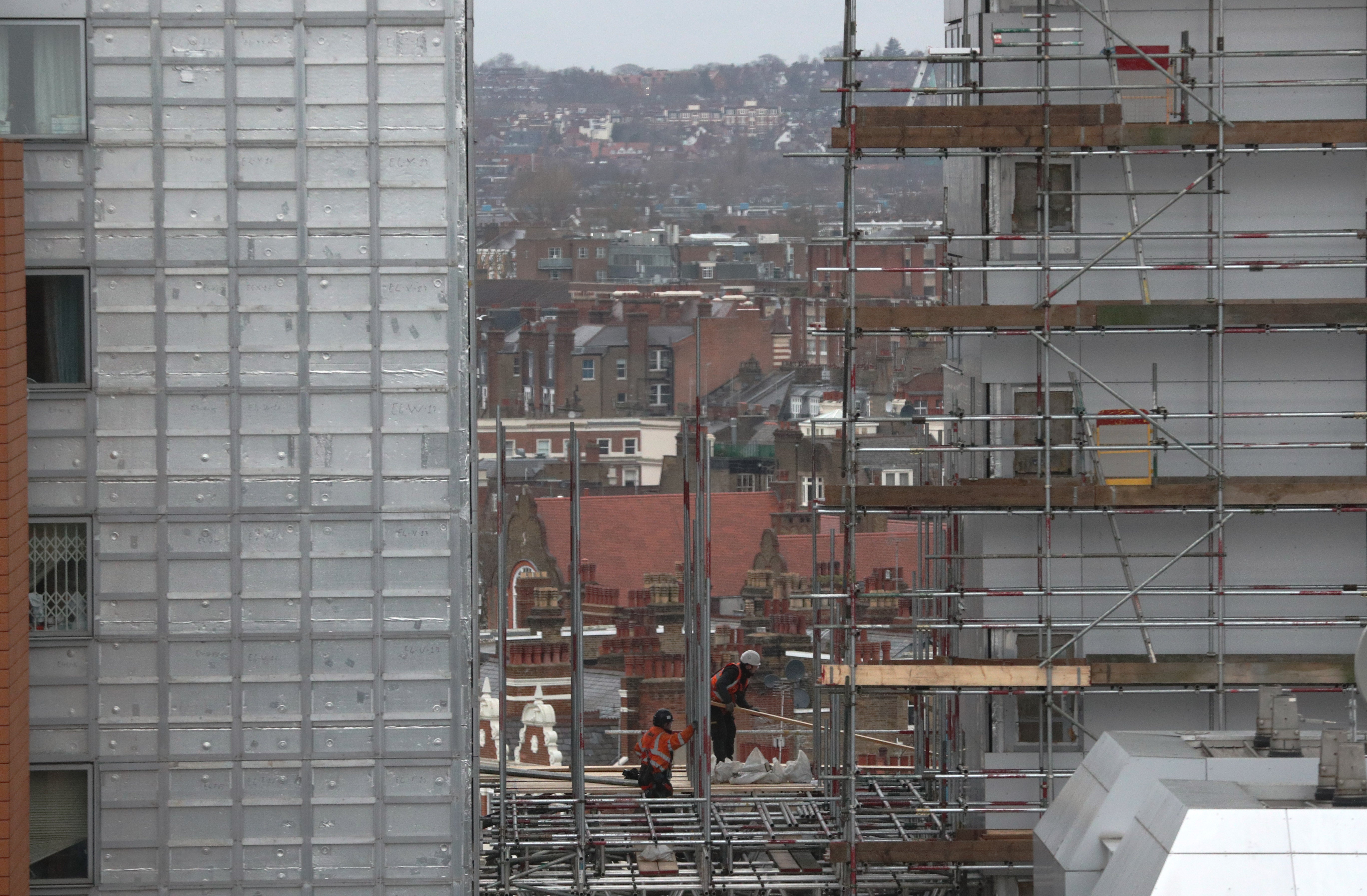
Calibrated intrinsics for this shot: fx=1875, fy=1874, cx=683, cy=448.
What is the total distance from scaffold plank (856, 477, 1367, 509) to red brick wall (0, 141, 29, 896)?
22.5ft

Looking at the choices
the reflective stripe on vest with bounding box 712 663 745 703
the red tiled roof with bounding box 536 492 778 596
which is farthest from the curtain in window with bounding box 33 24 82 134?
the red tiled roof with bounding box 536 492 778 596

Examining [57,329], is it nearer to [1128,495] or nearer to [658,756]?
[658,756]

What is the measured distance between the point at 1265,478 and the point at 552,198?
105 metres

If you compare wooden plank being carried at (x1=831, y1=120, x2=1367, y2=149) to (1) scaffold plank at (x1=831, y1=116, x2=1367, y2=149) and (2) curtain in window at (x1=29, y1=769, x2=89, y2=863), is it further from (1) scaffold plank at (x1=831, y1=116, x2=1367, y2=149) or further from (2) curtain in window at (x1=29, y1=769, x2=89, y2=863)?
(2) curtain in window at (x1=29, y1=769, x2=89, y2=863)

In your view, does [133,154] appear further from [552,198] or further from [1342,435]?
[552,198]

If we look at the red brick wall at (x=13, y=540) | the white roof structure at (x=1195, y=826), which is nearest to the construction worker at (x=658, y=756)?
the white roof structure at (x=1195, y=826)

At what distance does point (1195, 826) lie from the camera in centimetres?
1026

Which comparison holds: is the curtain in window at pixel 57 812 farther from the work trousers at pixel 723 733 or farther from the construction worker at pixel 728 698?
the work trousers at pixel 723 733

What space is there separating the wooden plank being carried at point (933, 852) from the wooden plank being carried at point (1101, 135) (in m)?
5.94

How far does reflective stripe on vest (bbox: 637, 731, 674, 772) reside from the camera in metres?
19.0

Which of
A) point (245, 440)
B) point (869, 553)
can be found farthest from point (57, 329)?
point (869, 553)

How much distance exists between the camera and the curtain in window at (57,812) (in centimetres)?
1384

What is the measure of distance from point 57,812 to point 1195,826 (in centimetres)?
830

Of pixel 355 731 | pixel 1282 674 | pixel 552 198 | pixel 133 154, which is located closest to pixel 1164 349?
pixel 1282 674
